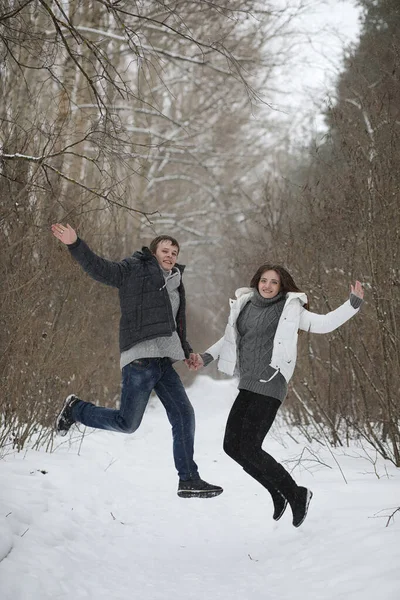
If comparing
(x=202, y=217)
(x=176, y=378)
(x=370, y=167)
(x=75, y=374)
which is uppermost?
(x=202, y=217)

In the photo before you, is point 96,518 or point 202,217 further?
point 202,217

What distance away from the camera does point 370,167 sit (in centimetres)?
493

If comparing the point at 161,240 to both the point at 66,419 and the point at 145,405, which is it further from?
the point at 66,419

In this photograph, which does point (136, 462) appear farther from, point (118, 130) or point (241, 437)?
point (118, 130)

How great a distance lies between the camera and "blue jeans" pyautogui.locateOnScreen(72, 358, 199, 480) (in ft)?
13.0

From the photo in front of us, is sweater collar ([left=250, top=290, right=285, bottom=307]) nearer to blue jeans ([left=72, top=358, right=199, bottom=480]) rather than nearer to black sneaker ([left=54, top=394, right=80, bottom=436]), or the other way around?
blue jeans ([left=72, top=358, right=199, bottom=480])

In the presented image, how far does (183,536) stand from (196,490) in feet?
1.38

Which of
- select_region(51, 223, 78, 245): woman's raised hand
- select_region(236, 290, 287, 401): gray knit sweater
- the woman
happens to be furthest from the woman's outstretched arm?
select_region(51, 223, 78, 245): woman's raised hand

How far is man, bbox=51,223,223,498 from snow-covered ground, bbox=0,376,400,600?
19.3 inches

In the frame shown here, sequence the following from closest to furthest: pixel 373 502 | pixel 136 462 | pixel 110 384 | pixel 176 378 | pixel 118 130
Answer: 1. pixel 118 130
2. pixel 373 502
3. pixel 176 378
4. pixel 136 462
5. pixel 110 384

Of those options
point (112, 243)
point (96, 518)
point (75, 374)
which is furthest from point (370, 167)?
point (112, 243)

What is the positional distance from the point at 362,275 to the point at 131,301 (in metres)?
2.67

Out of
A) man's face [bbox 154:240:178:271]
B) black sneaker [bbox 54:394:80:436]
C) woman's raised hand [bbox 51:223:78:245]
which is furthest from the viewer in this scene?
black sneaker [bbox 54:394:80:436]

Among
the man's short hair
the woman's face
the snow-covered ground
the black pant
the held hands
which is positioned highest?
the man's short hair
